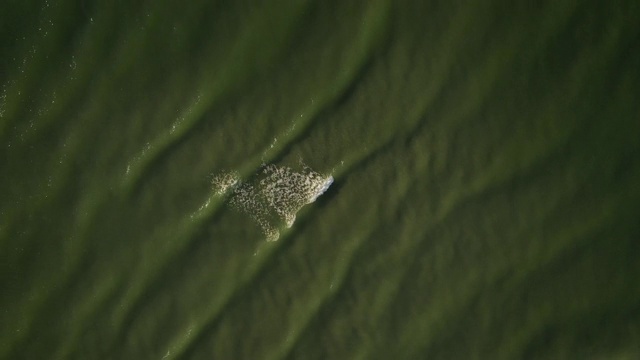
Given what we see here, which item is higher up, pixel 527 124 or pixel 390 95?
pixel 390 95

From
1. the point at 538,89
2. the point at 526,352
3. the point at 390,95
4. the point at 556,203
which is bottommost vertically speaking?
the point at 526,352

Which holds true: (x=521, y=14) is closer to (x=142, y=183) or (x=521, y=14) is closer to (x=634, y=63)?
(x=634, y=63)

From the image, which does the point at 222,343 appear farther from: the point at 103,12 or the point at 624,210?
the point at 624,210

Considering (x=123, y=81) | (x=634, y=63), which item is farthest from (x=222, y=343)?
(x=634, y=63)

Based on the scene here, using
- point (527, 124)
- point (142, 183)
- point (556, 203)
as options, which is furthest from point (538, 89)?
point (142, 183)
